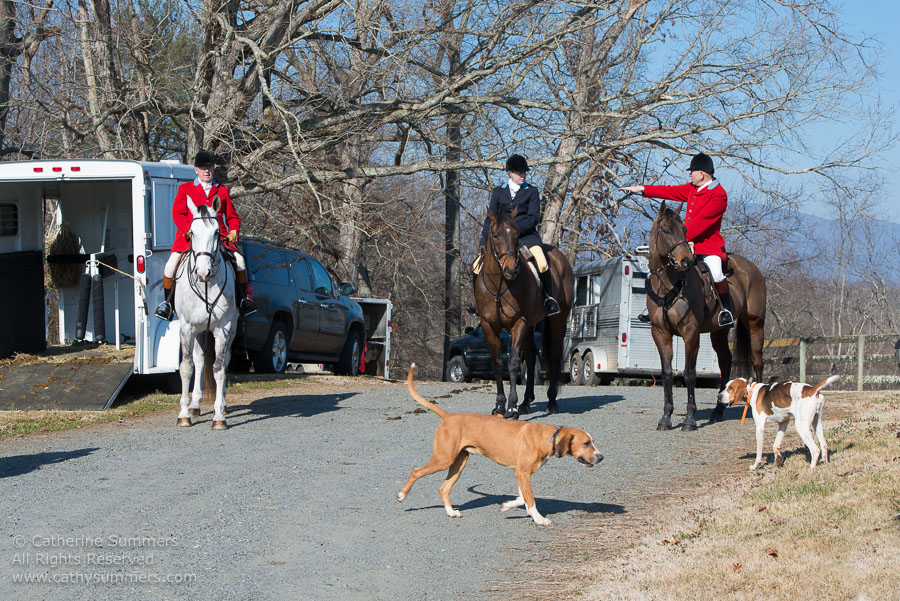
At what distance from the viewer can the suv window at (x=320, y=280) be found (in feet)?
66.1

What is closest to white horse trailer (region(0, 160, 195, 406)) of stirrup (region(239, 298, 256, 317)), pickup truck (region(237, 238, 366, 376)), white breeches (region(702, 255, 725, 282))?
stirrup (region(239, 298, 256, 317))

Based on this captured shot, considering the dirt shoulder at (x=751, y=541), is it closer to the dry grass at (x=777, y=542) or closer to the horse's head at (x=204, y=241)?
the dry grass at (x=777, y=542)

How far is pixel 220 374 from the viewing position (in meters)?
12.4

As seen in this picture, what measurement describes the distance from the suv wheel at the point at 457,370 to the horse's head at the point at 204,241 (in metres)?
18.3

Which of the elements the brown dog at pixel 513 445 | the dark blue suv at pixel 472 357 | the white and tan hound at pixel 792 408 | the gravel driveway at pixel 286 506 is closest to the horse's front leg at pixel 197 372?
the gravel driveway at pixel 286 506

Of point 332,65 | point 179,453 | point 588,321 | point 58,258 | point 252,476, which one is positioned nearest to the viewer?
point 252,476

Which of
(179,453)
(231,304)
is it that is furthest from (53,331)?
(179,453)

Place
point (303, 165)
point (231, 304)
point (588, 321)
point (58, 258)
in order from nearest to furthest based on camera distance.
A: point (231, 304), point (58, 258), point (303, 165), point (588, 321)

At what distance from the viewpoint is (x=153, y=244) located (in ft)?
45.6

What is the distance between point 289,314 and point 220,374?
6413 millimetres

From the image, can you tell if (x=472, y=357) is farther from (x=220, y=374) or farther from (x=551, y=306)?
(x=220, y=374)

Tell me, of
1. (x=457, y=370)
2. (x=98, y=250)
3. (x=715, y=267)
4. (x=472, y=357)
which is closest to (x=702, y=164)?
(x=715, y=267)

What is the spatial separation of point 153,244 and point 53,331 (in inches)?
871

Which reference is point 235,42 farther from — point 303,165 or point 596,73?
point 596,73
